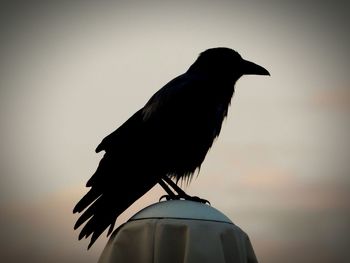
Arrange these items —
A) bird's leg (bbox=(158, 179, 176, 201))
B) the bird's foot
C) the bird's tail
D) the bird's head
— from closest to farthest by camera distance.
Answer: the bird's tail → the bird's foot → bird's leg (bbox=(158, 179, 176, 201)) → the bird's head

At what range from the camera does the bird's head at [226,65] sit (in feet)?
19.4

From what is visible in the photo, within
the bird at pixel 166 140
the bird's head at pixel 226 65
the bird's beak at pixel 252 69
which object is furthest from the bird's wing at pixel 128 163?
the bird's beak at pixel 252 69

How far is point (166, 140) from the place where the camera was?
5145mm

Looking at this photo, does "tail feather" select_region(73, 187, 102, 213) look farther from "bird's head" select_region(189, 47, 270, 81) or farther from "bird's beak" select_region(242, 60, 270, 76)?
"bird's beak" select_region(242, 60, 270, 76)

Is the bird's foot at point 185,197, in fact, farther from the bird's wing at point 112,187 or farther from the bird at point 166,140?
the bird's wing at point 112,187

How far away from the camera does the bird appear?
464 cm

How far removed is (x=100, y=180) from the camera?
472 centimetres

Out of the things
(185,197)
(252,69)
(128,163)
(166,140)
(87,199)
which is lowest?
(185,197)

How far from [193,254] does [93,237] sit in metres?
1.46

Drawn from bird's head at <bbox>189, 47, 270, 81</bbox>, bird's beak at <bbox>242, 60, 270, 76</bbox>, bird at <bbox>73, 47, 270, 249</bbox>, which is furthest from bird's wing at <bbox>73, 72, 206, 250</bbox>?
bird's beak at <bbox>242, 60, 270, 76</bbox>

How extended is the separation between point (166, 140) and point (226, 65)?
1372 mm

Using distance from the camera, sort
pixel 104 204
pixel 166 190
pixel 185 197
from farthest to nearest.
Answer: pixel 166 190, pixel 185 197, pixel 104 204

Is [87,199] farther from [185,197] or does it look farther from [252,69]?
[252,69]

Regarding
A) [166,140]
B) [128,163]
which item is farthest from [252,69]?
[128,163]
